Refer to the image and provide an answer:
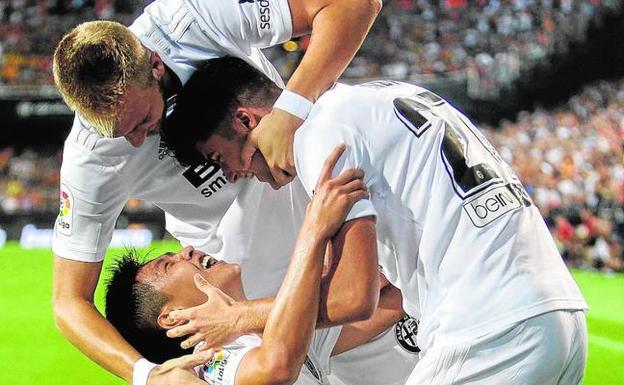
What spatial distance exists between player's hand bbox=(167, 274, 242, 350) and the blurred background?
6318mm

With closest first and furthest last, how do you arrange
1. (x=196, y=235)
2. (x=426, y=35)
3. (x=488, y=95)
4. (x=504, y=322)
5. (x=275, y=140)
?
(x=504, y=322) < (x=275, y=140) < (x=196, y=235) < (x=488, y=95) < (x=426, y=35)

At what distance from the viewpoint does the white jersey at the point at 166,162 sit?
3104 mm

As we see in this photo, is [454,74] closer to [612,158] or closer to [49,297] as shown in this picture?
[612,158]

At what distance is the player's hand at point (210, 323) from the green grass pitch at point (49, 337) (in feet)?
6.55

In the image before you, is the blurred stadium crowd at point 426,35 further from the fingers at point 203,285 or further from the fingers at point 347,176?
the fingers at point 347,176

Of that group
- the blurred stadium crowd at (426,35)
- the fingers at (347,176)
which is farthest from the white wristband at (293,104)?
the blurred stadium crowd at (426,35)

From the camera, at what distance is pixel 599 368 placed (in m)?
5.32

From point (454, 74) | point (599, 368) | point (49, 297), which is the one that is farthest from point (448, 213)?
point (454, 74)

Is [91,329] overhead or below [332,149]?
below

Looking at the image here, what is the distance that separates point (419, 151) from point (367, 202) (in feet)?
0.62

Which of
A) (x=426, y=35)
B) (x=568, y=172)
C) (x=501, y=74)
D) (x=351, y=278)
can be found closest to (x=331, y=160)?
(x=351, y=278)

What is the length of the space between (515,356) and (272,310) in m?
0.64

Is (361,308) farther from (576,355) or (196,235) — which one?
(196,235)

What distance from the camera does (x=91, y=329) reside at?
10.7ft
